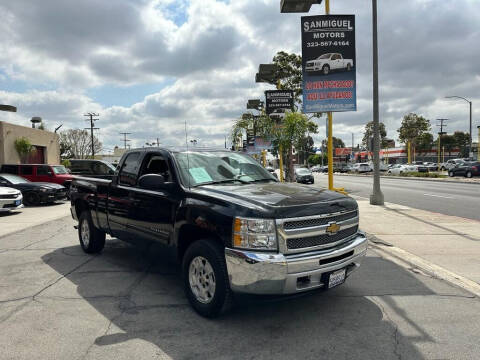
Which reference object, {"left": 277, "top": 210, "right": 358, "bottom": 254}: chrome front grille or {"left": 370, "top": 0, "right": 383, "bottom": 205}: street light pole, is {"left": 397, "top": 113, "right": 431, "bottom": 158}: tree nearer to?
{"left": 370, "top": 0, "right": 383, "bottom": 205}: street light pole

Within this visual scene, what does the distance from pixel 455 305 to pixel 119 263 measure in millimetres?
Result: 4812

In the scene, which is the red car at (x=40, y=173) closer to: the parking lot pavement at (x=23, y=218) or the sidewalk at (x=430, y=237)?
the parking lot pavement at (x=23, y=218)

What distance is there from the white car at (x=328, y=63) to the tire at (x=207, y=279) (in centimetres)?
932

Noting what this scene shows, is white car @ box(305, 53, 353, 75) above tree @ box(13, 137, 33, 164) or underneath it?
above

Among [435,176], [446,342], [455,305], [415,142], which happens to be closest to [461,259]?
[455,305]

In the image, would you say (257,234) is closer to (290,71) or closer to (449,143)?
(290,71)

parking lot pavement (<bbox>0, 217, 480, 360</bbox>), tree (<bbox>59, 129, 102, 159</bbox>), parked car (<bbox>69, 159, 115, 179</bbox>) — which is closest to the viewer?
parking lot pavement (<bbox>0, 217, 480, 360</bbox>)

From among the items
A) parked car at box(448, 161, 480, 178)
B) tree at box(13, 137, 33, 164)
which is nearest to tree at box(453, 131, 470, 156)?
parked car at box(448, 161, 480, 178)

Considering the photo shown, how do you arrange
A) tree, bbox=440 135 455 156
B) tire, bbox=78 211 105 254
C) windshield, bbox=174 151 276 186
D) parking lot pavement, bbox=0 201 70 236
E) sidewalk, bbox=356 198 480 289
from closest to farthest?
windshield, bbox=174 151 276 186, sidewalk, bbox=356 198 480 289, tire, bbox=78 211 105 254, parking lot pavement, bbox=0 201 70 236, tree, bbox=440 135 455 156

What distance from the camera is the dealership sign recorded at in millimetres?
11773

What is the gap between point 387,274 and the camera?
18.5 ft

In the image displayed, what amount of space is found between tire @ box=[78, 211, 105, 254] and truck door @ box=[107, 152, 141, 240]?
3.02 ft

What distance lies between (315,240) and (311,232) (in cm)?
12

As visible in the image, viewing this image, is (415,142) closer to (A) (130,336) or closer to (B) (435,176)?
(B) (435,176)
